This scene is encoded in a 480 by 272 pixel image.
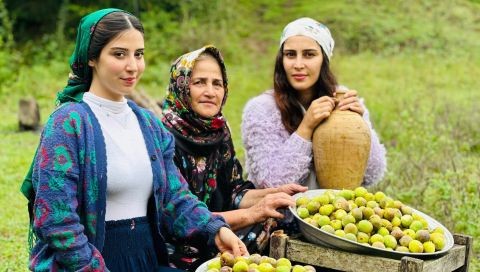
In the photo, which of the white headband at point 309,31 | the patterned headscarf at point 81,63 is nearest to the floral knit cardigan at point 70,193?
the patterned headscarf at point 81,63

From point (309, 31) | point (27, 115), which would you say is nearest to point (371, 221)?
point (309, 31)

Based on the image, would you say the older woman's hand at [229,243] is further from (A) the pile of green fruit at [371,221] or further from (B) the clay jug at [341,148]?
(B) the clay jug at [341,148]

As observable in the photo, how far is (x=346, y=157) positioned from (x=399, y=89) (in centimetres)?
886

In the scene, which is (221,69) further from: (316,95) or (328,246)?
(328,246)

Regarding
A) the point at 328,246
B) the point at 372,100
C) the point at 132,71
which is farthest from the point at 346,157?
the point at 372,100

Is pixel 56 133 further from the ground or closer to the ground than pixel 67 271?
further from the ground

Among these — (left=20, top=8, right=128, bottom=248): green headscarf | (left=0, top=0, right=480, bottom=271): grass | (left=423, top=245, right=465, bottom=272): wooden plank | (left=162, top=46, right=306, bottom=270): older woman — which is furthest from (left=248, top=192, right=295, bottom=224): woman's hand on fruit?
(left=0, top=0, right=480, bottom=271): grass

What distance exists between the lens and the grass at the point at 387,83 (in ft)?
21.4

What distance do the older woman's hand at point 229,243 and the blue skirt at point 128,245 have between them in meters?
0.30

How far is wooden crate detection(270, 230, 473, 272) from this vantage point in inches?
→ 129

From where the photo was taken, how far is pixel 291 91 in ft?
14.6

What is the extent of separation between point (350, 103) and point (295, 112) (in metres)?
0.34

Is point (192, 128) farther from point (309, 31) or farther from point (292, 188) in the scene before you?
point (309, 31)

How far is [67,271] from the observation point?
2.85 metres
